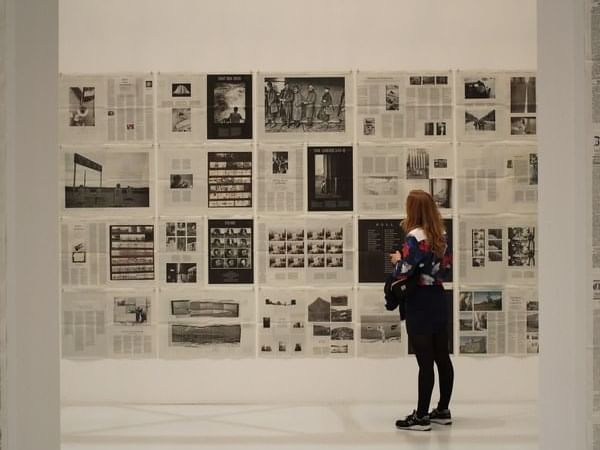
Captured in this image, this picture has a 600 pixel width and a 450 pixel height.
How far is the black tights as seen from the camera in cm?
650

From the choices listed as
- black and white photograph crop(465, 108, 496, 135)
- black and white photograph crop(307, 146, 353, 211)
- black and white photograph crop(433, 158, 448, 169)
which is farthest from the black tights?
black and white photograph crop(465, 108, 496, 135)

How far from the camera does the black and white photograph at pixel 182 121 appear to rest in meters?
7.84

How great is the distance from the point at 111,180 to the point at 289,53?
5.95ft

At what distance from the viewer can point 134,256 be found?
7820 mm

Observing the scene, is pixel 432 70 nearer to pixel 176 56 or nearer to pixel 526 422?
pixel 176 56

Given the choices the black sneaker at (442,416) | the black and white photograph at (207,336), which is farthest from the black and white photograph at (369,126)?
the black sneaker at (442,416)

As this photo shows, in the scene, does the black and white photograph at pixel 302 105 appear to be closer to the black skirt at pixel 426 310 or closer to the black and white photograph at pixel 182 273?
the black and white photograph at pixel 182 273

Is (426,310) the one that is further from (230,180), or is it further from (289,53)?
(289,53)

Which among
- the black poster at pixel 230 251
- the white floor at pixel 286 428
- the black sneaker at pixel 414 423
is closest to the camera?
the white floor at pixel 286 428

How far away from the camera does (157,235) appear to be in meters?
7.81

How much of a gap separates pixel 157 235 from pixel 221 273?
2.02 ft

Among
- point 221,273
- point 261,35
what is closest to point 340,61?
point 261,35

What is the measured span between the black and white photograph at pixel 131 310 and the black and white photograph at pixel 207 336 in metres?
0.28

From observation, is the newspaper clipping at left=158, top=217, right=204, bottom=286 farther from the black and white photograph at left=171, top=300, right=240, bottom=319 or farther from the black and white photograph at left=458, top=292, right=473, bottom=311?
the black and white photograph at left=458, top=292, right=473, bottom=311
